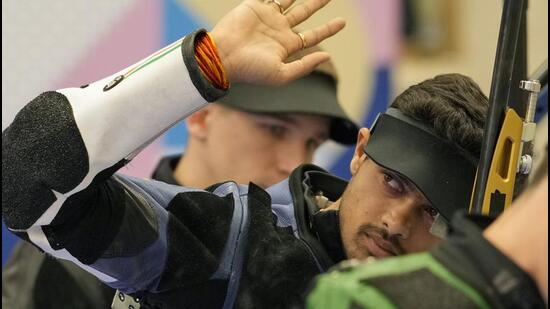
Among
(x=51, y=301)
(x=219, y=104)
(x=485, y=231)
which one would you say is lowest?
(x=51, y=301)

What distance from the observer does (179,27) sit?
210 centimetres

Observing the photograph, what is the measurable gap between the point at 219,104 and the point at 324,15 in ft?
0.98

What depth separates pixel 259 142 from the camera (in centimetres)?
201

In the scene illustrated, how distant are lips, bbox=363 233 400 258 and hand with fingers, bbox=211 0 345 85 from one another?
0.73 feet

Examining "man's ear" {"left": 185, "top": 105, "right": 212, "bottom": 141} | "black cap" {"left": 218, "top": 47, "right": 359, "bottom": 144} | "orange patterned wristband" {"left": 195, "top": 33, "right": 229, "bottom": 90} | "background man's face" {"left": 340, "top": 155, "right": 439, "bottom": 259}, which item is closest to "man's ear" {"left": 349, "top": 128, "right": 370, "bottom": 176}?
"background man's face" {"left": 340, "top": 155, "right": 439, "bottom": 259}

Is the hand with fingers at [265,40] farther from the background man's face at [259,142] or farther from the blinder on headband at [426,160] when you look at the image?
the background man's face at [259,142]

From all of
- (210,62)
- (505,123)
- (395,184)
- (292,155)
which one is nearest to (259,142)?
(292,155)

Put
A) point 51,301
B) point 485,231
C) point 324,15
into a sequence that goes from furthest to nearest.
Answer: point 324,15 → point 51,301 → point 485,231

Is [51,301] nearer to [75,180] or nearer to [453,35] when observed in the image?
[75,180]

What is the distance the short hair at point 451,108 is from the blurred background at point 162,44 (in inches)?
21.2

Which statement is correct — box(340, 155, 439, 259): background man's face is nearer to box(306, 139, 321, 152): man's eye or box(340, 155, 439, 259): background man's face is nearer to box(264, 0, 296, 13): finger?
box(264, 0, 296, 13): finger

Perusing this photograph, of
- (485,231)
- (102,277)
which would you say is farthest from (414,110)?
(485,231)

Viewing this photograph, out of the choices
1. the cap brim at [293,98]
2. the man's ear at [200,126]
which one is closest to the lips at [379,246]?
the cap brim at [293,98]

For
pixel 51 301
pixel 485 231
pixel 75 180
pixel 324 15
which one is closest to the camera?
pixel 485 231
